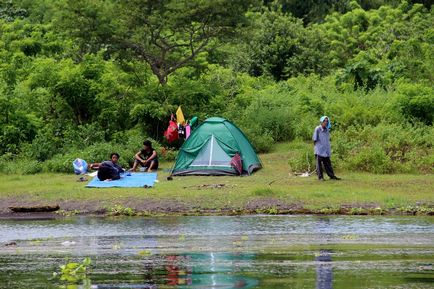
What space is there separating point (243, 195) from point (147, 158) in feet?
22.4

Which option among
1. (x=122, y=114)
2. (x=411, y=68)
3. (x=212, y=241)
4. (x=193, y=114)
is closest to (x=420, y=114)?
(x=411, y=68)

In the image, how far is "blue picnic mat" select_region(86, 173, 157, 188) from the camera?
27805 mm

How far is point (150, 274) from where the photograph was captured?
1498 centimetres

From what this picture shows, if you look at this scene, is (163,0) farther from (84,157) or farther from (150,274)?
(150,274)

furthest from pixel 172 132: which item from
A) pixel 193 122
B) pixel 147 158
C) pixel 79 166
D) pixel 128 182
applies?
pixel 128 182

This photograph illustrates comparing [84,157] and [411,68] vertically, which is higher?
[411,68]

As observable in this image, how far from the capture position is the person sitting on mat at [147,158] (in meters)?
31.5

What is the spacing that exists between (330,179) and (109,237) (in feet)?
32.1

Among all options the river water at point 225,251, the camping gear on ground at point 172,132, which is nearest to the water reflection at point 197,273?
the river water at point 225,251

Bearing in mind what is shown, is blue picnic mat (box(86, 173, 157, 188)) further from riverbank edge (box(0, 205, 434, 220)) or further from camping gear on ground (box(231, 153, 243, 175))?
riverbank edge (box(0, 205, 434, 220))

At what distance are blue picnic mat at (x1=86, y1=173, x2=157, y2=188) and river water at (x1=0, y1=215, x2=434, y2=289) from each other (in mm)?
3772

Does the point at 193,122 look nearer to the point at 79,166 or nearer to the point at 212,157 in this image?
the point at 212,157

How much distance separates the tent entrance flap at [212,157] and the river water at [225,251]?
680 cm

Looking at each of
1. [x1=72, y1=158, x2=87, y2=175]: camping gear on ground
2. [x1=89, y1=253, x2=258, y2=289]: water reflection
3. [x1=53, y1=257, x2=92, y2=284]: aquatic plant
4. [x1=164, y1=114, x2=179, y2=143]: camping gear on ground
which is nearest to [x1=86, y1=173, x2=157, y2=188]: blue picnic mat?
[x1=72, y1=158, x2=87, y2=175]: camping gear on ground
